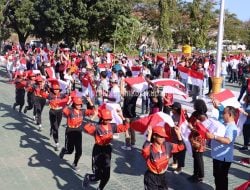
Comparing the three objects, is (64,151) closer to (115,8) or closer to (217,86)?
(217,86)

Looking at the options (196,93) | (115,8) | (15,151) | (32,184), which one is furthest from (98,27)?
(32,184)

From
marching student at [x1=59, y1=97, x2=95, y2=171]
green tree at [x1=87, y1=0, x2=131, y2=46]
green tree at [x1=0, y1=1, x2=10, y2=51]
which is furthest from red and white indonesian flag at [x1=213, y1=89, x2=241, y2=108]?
green tree at [x1=0, y1=1, x2=10, y2=51]

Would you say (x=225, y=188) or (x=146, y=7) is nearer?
(x=225, y=188)

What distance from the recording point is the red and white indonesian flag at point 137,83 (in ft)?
35.5

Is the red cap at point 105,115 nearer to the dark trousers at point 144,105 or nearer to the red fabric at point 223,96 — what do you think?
the red fabric at point 223,96

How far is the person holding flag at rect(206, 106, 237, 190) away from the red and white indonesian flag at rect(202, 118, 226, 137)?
0.08 meters

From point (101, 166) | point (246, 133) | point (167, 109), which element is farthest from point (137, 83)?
point (101, 166)

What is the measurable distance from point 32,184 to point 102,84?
19.9ft

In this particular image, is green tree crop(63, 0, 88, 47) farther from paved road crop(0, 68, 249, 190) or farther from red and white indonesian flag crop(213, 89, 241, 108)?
red and white indonesian flag crop(213, 89, 241, 108)

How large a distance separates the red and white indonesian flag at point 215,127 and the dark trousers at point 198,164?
4.11ft

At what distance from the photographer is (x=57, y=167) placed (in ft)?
Answer: 30.1

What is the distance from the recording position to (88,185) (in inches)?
313

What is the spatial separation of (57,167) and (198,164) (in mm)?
2995

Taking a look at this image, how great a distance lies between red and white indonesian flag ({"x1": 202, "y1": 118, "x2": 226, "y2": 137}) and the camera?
6746 millimetres
